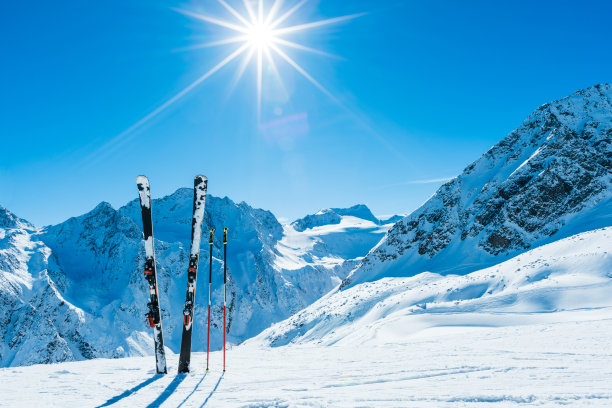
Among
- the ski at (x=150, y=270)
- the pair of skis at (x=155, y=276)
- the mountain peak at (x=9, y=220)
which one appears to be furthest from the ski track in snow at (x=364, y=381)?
the mountain peak at (x=9, y=220)

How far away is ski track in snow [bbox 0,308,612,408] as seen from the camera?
20.7 feet

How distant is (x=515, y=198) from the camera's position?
67812mm

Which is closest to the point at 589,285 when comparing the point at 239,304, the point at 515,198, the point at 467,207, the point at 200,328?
the point at 515,198

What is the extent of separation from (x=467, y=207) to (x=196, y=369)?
8035 cm

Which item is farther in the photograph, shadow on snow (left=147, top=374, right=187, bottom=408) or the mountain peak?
the mountain peak

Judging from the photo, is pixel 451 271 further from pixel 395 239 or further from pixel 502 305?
pixel 502 305

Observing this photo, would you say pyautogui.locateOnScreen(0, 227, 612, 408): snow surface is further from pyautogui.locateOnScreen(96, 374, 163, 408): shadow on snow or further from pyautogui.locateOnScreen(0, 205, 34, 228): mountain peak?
pyautogui.locateOnScreen(0, 205, 34, 228): mountain peak

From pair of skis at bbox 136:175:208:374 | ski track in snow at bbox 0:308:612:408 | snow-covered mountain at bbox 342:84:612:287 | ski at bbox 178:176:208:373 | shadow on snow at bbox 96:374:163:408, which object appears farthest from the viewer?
snow-covered mountain at bbox 342:84:612:287

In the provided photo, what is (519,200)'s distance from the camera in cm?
6681

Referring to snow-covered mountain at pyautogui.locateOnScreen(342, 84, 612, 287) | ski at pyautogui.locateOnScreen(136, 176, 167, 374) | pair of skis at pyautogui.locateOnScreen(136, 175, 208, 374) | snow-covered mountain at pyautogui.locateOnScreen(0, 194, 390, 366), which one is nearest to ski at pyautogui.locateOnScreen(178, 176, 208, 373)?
pair of skis at pyautogui.locateOnScreen(136, 175, 208, 374)

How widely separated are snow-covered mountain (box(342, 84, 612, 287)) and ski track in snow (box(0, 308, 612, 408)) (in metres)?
54.1

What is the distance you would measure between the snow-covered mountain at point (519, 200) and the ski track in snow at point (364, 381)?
177ft

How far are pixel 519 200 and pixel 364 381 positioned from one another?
71090mm

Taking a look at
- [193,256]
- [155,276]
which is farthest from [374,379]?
[155,276]
